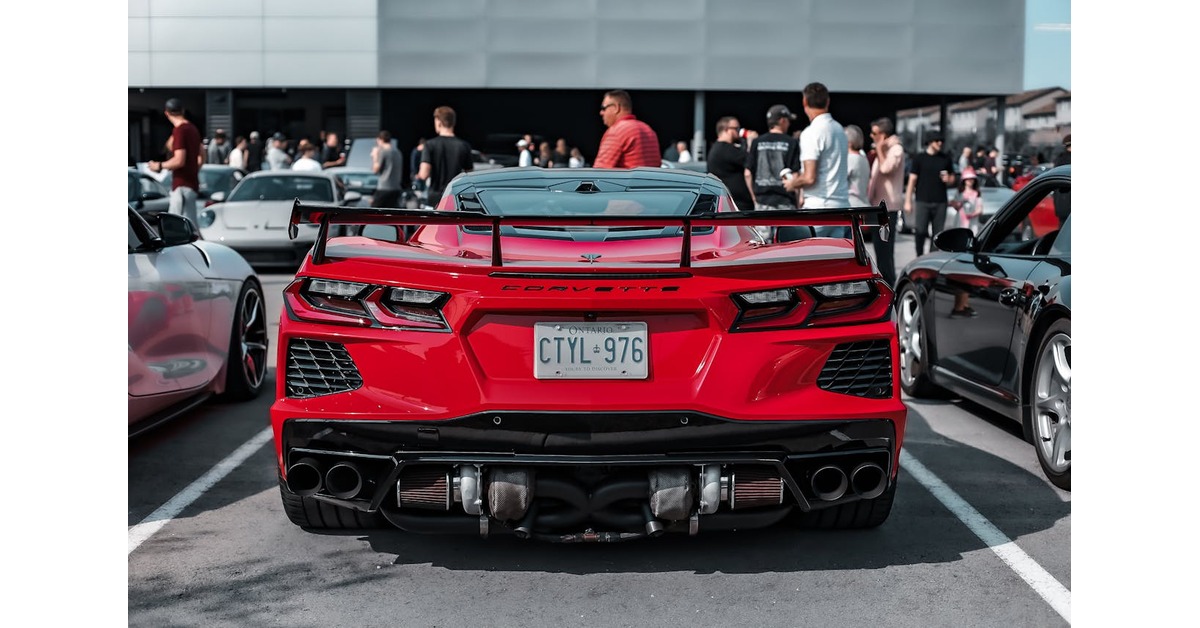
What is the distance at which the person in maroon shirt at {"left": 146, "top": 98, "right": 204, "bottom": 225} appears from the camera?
12.7m

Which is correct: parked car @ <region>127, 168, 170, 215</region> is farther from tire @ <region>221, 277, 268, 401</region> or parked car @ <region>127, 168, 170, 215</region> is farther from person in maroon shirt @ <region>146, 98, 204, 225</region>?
tire @ <region>221, 277, 268, 401</region>

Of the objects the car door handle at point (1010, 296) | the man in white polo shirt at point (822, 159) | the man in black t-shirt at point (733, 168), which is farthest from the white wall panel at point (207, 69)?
the car door handle at point (1010, 296)

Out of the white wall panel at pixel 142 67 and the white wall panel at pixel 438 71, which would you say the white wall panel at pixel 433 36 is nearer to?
the white wall panel at pixel 438 71

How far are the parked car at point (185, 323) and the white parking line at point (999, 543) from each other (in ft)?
11.1

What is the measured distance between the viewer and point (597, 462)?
12.4ft

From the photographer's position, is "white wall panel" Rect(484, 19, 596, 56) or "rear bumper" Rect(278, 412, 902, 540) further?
"white wall panel" Rect(484, 19, 596, 56)

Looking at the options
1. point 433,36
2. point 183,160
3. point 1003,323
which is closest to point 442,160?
point 183,160

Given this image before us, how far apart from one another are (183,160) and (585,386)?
33.5 feet

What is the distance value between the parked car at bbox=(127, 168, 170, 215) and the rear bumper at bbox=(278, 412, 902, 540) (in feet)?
39.1

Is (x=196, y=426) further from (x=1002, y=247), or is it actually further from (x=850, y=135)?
(x=850, y=135)

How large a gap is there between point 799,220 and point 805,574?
1.14 meters

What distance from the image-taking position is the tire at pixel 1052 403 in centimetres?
521

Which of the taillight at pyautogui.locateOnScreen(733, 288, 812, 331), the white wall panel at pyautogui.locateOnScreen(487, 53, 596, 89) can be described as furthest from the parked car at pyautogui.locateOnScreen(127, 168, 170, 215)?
the white wall panel at pyautogui.locateOnScreen(487, 53, 596, 89)
